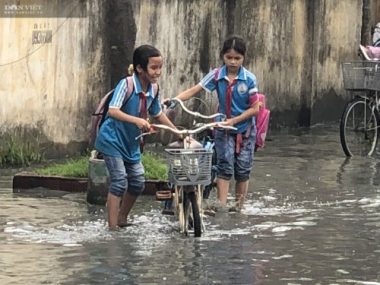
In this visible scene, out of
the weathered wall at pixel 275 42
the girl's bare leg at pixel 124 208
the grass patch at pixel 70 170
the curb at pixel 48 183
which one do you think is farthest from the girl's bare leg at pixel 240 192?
the weathered wall at pixel 275 42

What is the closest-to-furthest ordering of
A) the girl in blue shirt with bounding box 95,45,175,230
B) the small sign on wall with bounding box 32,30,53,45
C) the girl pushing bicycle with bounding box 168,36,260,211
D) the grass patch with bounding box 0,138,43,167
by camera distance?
the girl in blue shirt with bounding box 95,45,175,230, the girl pushing bicycle with bounding box 168,36,260,211, the grass patch with bounding box 0,138,43,167, the small sign on wall with bounding box 32,30,53,45

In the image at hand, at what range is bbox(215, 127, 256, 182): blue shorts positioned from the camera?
10.5m

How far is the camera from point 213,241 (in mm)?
9125

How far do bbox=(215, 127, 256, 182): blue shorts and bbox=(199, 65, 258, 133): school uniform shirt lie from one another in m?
0.13

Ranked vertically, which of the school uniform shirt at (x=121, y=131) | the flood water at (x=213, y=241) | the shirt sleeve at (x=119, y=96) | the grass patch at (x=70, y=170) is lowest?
the flood water at (x=213, y=241)

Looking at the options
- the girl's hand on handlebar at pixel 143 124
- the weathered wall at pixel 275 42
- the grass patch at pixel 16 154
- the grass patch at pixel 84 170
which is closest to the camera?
the girl's hand on handlebar at pixel 143 124

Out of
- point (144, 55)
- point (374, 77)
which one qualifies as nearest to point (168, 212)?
point (144, 55)

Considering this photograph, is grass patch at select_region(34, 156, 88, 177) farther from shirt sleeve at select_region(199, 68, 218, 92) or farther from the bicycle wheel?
the bicycle wheel

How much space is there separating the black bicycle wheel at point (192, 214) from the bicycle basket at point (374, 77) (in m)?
6.53

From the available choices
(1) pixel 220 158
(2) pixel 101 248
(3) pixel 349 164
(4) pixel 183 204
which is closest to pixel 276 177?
(3) pixel 349 164

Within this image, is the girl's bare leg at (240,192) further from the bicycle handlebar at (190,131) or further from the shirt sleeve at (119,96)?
the shirt sleeve at (119,96)

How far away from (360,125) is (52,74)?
14.1 feet

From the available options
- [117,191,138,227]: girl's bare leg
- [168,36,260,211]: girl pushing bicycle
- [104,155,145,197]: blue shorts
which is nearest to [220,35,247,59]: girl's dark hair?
[168,36,260,211]: girl pushing bicycle

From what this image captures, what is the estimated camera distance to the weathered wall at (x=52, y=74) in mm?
13195
